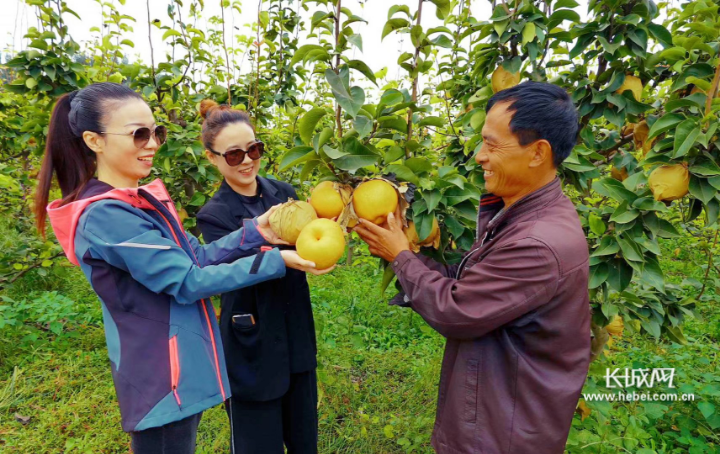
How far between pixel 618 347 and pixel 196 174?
3761mm

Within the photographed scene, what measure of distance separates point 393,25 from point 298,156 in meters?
0.59

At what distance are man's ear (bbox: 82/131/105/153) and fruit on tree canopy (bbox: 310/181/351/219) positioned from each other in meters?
0.73

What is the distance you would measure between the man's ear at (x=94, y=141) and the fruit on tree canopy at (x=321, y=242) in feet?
2.43

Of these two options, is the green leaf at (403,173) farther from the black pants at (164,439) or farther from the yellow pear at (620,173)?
the yellow pear at (620,173)

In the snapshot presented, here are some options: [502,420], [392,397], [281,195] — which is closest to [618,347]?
[392,397]

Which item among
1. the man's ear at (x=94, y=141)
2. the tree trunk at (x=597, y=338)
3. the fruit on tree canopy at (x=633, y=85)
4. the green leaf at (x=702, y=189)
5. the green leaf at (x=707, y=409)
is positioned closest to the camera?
the man's ear at (x=94, y=141)

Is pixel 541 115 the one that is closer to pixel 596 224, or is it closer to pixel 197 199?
pixel 596 224

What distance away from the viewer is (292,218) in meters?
1.44

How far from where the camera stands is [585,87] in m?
1.88

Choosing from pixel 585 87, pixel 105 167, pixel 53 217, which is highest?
pixel 585 87

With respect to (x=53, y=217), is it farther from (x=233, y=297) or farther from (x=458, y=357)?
(x=458, y=357)

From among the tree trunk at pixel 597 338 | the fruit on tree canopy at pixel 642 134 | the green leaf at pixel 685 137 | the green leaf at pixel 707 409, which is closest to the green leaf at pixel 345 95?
the green leaf at pixel 685 137

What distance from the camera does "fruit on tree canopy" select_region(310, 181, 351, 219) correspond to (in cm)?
139

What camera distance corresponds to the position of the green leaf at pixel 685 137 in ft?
4.68
